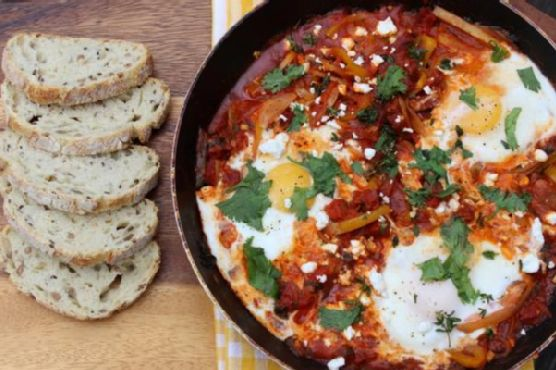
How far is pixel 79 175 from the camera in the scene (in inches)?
187

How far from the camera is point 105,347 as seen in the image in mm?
4785

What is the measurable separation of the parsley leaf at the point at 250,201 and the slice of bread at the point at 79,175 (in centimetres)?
78

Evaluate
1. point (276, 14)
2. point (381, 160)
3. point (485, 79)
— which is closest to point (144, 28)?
point (276, 14)

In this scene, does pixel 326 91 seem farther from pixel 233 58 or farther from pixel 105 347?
pixel 105 347

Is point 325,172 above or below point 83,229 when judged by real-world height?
above

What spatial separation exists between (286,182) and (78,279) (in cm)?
160

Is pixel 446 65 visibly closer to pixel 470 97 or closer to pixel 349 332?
pixel 470 97

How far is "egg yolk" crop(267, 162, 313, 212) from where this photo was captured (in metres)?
4.22

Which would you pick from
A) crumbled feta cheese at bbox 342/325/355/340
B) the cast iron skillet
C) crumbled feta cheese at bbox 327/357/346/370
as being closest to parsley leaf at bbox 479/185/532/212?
the cast iron skillet

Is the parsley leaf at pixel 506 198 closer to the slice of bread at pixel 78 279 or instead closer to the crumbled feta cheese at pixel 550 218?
the crumbled feta cheese at pixel 550 218

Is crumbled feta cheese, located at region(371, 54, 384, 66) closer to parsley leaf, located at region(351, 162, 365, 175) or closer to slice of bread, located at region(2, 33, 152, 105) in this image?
parsley leaf, located at region(351, 162, 365, 175)

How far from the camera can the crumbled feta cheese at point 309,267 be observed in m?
4.10

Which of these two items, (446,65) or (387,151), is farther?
(446,65)

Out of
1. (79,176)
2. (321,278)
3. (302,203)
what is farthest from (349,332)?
(79,176)
